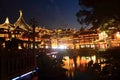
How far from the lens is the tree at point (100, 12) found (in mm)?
15559

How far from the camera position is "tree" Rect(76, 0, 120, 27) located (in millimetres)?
15559

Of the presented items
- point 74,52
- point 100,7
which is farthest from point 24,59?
A: point 74,52

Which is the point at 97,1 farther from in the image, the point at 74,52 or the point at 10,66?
the point at 74,52

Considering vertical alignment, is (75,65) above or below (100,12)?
below

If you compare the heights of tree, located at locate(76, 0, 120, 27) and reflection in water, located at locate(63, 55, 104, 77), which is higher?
tree, located at locate(76, 0, 120, 27)

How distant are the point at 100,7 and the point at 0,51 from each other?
843 centimetres

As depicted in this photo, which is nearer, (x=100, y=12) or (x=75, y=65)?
(x=100, y=12)

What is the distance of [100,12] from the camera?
55.3 ft

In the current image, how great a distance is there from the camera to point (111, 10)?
1582 cm

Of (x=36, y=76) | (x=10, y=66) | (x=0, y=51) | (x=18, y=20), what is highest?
(x=18, y=20)

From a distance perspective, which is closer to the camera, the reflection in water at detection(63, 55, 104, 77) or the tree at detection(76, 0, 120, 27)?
the tree at detection(76, 0, 120, 27)

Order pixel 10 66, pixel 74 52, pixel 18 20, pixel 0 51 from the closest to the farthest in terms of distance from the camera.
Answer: pixel 0 51, pixel 10 66, pixel 74 52, pixel 18 20

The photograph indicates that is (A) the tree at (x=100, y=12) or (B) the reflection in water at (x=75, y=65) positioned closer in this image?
(A) the tree at (x=100, y=12)

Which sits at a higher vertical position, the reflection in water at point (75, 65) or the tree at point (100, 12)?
the tree at point (100, 12)
